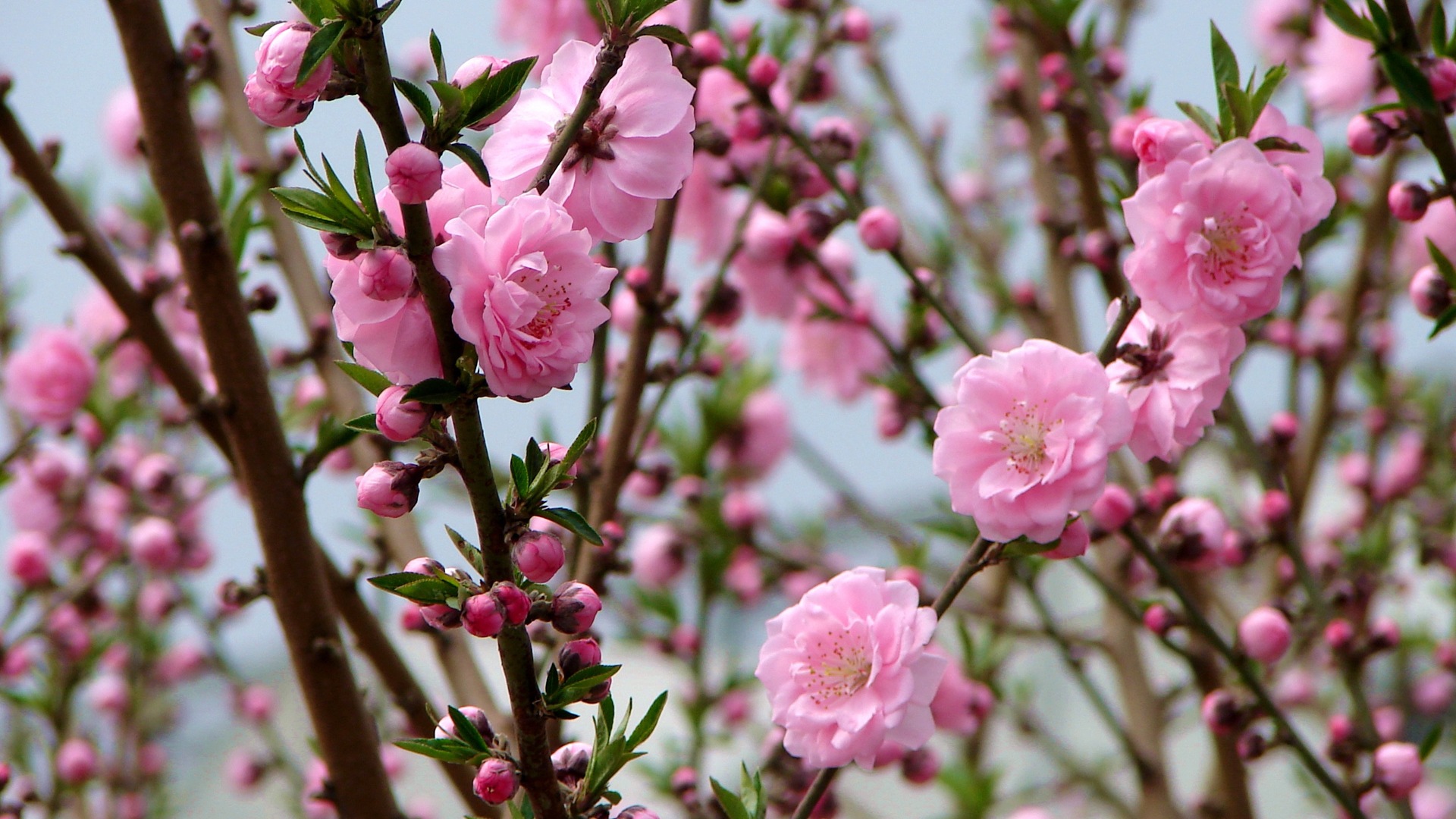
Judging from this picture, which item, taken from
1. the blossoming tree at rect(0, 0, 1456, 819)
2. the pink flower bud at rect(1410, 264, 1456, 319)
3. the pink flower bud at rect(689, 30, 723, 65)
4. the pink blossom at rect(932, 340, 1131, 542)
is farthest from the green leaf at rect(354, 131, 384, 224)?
the pink flower bud at rect(1410, 264, 1456, 319)

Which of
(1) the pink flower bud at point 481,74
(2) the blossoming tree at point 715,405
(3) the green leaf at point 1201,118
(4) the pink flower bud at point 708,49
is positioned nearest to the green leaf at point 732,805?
(2) the blossoming tree at point 715,405

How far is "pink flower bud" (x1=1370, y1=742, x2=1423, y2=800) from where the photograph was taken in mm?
1171

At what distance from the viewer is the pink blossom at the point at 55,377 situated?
1.87 m

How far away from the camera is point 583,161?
2.51ft

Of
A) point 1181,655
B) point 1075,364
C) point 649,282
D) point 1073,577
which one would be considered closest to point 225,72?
point 649,282

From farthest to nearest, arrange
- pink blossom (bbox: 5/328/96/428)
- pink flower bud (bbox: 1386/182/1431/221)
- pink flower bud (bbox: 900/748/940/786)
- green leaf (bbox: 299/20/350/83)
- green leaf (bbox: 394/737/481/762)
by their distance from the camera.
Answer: pink blossom (bbox: 5/328/96/428), pink flower bud (bbox: 900/748/940/786), pink flower bud (bbox: 1386/182/1431/221), green leaf (bbox: 394/737/481/762), green leaf (bbox: 299/20/350/83)

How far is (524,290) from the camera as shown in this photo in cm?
62

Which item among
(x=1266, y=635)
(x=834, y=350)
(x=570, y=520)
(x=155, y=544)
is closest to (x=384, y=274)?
(x=570, y=520)

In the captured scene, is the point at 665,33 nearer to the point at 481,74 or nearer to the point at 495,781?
the point at 481,74

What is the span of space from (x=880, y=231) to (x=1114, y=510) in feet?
1.25

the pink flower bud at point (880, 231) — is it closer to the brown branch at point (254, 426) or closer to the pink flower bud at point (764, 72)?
the pink flower bud at point (764, 72)

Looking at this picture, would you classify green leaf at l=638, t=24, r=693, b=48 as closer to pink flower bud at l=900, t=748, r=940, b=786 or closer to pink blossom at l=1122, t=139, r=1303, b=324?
pink blossom at l=1122, t=139, r=1303, b=324

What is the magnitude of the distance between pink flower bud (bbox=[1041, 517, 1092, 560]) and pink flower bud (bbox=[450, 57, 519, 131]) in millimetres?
481

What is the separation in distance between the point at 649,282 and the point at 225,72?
0.73 m
